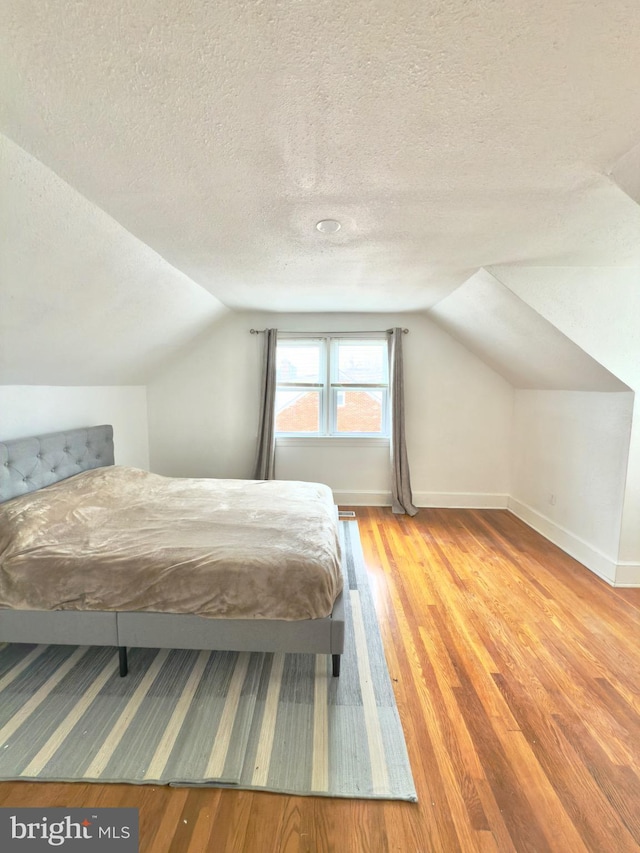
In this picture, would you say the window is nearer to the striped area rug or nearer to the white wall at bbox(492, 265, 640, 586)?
the white wall at bbox(492, 265, 640, 586)

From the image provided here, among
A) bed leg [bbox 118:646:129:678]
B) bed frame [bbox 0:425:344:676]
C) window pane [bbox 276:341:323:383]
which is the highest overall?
window pane [bbox 276:341:323:383]

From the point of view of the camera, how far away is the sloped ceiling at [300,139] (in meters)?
0.81

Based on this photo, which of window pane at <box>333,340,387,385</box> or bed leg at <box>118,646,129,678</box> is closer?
bed leg at <box>118,646,129,678</box>

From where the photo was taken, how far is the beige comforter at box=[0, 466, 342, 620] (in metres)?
1.59

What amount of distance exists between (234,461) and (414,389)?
88.2 inches

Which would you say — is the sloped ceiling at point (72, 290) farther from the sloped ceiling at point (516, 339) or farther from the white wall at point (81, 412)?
the sloped ceiling at point (516, 339)

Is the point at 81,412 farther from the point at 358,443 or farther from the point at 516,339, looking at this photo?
the point at 516,339

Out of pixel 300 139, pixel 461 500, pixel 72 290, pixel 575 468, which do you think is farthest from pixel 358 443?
pixel 300 139

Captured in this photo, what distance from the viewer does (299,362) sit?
4.05 metres

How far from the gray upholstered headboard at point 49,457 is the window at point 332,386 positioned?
5.86 feet

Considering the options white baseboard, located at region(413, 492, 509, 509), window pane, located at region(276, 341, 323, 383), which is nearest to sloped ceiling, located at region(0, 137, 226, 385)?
window pane, located at region(276, 341, 323, 383)

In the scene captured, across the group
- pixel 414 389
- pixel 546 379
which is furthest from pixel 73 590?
pixel 546 379

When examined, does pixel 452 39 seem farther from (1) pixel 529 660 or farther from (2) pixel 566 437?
(2) pixel 566 437

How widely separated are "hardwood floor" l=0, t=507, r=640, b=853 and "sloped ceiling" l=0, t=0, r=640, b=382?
7.15ft
